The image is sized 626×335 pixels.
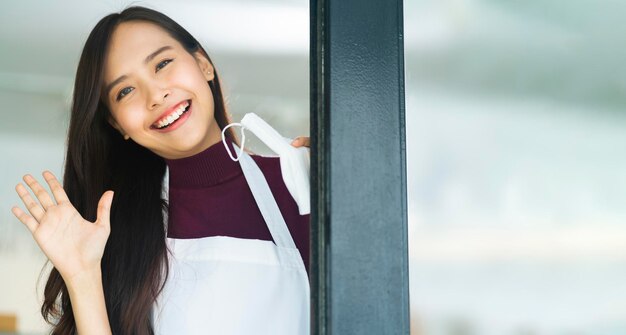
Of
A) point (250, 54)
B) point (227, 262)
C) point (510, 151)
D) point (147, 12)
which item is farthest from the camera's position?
point (250, 54)

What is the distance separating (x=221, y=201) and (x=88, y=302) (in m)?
0.25

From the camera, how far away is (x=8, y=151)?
253cm

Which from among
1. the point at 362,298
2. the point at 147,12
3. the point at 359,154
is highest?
the point at 147,12

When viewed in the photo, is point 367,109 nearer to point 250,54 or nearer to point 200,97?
point 200,97

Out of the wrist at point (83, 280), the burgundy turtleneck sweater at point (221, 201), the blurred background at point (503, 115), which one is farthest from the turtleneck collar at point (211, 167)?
the blurred background at point (503, 115)

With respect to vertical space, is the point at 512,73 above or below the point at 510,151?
above

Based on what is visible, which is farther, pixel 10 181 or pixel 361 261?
pixel 10 181

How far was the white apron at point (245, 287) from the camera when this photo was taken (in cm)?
115

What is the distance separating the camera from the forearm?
112 centimetres

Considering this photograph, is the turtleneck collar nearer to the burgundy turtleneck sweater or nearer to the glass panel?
the burgundy turtleneck sweater

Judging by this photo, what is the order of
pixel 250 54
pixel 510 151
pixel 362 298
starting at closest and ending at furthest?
pixel 362 298 → pixel 510 151 → pixel 250 54

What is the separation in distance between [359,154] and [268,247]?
0.38 meters

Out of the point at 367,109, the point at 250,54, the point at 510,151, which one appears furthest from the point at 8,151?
the point at 367,109

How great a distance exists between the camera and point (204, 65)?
1307mm
